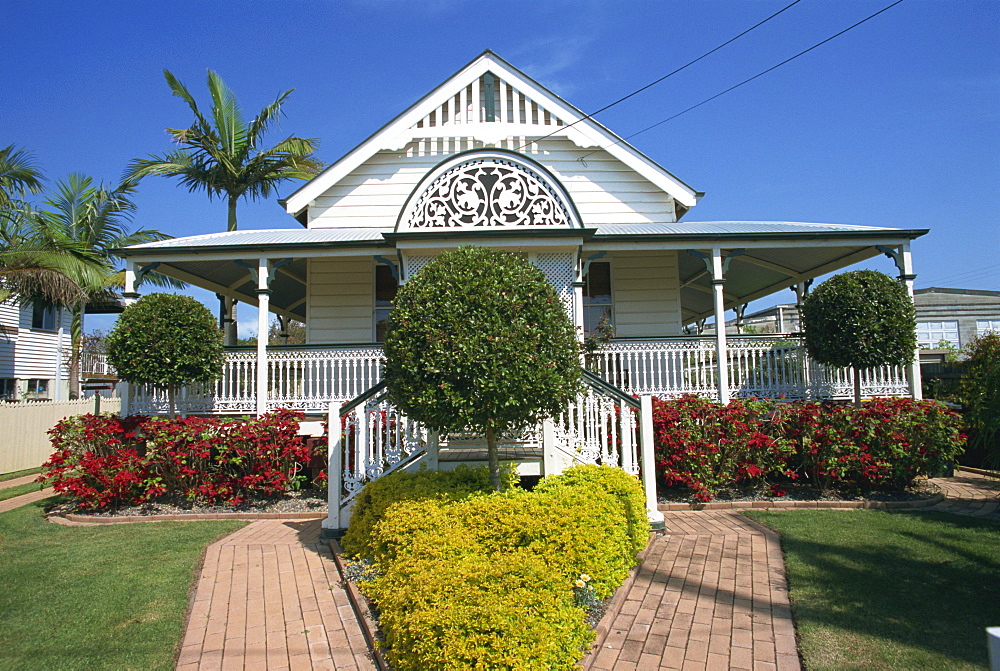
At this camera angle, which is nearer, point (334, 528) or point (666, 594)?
point (666, 594)

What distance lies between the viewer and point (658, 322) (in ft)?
42.8

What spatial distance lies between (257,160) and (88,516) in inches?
550

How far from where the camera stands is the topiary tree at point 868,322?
926cm

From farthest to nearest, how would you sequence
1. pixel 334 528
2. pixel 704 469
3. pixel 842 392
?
pixel 842 392, pixel 704 469, pixel 334 528

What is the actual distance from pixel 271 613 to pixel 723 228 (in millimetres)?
10293

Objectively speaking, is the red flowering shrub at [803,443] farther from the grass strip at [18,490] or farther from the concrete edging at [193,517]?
the grass strip at [18,490]

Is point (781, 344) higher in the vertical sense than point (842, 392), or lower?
higher

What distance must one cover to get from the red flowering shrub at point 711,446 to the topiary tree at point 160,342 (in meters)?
7.25

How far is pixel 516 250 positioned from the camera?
10141 millimetres

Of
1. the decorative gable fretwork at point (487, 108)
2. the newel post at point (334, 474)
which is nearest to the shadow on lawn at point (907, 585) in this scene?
the newel post at point (334, 474)

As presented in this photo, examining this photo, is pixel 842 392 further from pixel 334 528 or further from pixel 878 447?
pixel 334 528

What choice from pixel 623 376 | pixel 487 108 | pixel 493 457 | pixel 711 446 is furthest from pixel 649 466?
pixel 487 108

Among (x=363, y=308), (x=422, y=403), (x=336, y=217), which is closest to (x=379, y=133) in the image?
(x=336, y=217)

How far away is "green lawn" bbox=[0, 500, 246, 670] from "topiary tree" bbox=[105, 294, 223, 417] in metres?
2.38
